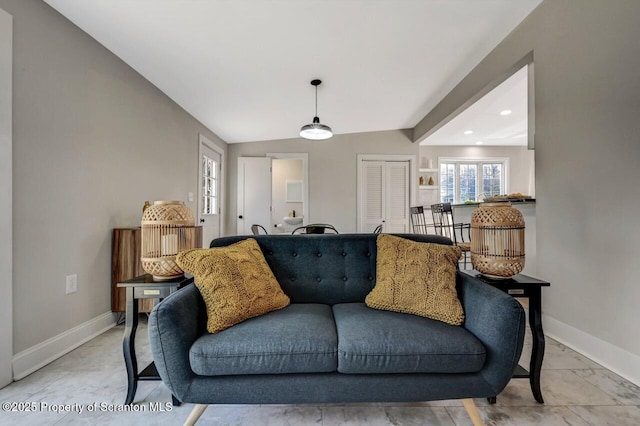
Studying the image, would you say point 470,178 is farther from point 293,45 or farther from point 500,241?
point 500,241

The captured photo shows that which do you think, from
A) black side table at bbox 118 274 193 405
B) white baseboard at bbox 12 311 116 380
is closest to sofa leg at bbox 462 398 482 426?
black side table at bbox 118 274 193 405

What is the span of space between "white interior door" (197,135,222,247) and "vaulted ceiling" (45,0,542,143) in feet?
2.34

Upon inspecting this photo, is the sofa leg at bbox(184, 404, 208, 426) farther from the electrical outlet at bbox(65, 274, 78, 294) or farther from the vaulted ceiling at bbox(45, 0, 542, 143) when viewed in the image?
the vaulted ceiling at bbox(45, 0, 542, 143)

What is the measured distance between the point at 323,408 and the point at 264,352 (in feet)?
1.77

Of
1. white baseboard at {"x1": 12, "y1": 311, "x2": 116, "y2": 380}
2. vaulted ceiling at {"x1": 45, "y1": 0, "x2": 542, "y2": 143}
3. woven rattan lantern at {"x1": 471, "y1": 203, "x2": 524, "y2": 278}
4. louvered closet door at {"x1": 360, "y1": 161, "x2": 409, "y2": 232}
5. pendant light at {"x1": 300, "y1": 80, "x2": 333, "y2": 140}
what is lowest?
white baseboard at {"x1": 12, "y1": 311, "x2": 116, "y2": 380}

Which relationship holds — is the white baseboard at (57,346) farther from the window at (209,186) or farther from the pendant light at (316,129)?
the pendant light at (316,129)

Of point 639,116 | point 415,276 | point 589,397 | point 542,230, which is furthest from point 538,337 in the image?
point 639,116

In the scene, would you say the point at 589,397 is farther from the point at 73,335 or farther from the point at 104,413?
the point at 73,335

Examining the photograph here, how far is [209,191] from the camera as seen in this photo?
195 inches

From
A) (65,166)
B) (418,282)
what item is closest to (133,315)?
(65,166)

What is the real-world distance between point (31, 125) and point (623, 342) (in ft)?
12.9

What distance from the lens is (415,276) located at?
1.54 meters

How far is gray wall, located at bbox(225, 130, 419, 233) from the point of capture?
18.9ft

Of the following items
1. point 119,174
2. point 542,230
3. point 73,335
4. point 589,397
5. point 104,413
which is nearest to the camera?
point 104,413
